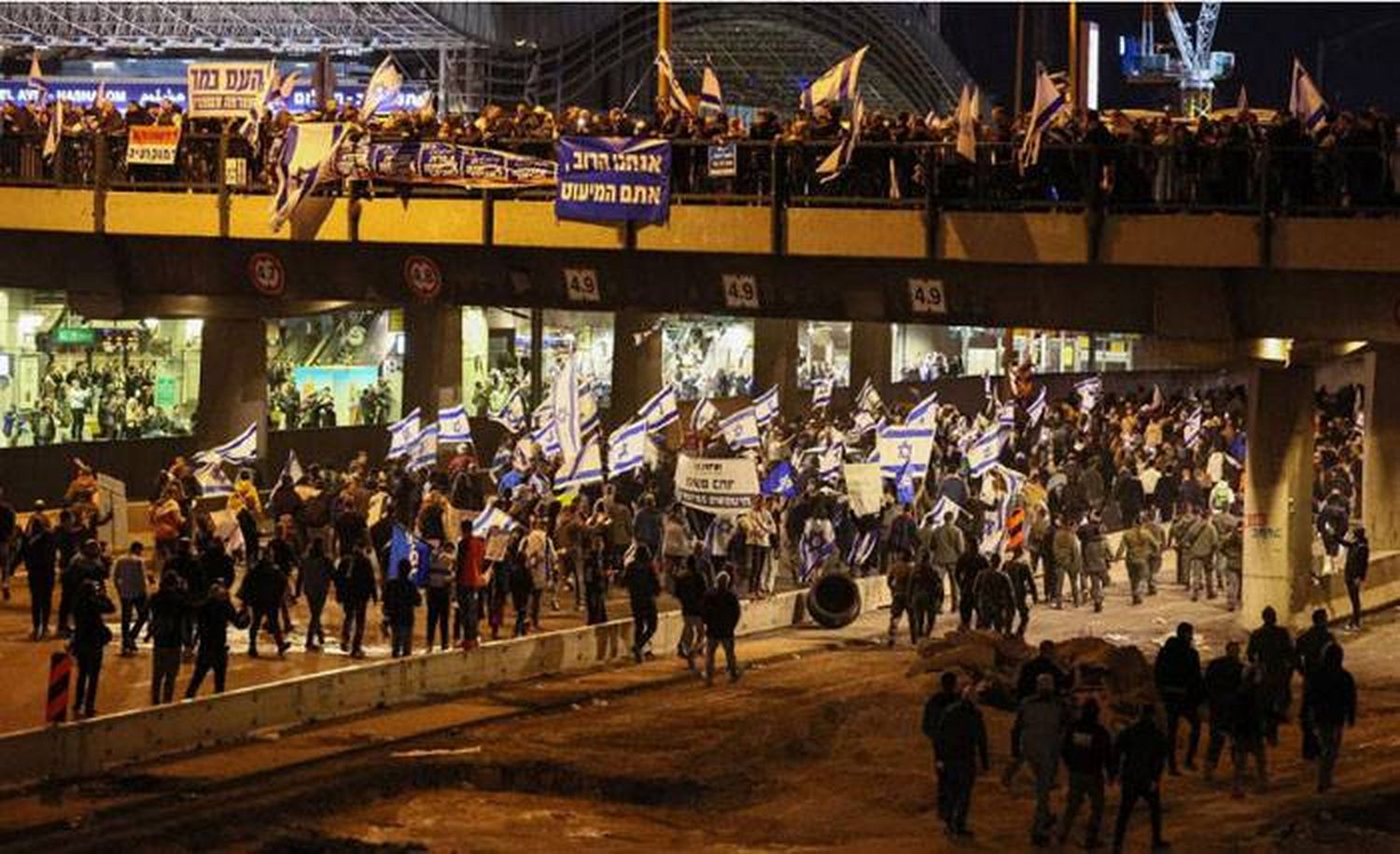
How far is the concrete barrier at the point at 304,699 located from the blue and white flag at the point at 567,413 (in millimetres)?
2721

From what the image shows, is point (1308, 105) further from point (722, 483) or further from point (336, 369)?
point (336, 369)

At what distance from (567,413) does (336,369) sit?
27.8m

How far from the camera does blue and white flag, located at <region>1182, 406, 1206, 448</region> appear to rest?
45344 millimetres

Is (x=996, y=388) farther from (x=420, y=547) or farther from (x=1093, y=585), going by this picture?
(x=420, y=547)

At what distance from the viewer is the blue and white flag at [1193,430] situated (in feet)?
149

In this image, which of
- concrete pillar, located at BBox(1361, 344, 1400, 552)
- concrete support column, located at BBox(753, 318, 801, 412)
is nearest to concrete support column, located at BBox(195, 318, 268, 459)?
concrete pillar, located at BBox(1361, 344, 1400, 552)

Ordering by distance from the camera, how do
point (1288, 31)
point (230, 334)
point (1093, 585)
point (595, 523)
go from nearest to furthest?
point (595, 523), point (1093, 585), point (230, 334), point (1288, 31)

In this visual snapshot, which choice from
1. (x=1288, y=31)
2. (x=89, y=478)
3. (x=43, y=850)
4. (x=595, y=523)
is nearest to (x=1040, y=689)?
(x=43, y=850)

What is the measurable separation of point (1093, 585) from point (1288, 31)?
526 ft

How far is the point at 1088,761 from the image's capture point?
1798cm

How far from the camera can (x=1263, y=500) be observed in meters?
32.7

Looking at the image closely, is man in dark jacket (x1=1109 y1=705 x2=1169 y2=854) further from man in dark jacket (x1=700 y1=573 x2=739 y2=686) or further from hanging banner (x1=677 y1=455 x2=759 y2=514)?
hanging banner (x1=677 y1=455 x2=759 y2=514)

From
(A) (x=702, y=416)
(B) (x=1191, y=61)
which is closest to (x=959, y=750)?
(A) (x=702, y=416)

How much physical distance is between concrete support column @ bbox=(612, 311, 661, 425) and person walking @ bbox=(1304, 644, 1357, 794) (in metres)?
36.7
